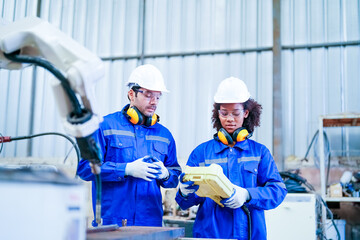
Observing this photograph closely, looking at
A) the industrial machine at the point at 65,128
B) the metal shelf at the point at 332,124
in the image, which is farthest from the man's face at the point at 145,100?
the metal shelf at the point at 332,124

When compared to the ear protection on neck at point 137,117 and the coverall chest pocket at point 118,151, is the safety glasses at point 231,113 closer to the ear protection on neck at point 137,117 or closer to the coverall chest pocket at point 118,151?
the ear protection on neck at point 137,117

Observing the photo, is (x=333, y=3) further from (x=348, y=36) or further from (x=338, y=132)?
(x=338, y=132)

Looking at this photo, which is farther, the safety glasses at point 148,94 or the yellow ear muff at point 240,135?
the safety glasses at point 148,94

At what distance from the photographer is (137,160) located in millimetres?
1948

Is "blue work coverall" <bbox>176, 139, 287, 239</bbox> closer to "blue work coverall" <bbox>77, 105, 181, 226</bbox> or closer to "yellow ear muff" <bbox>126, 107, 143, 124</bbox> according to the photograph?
"blue work coverall" <bbox>77, 105, 181, 226</bbox>

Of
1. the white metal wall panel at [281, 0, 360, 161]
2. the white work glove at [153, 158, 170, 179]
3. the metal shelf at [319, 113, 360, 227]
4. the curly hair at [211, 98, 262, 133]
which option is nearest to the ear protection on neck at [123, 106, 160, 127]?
the white work glove at [153, 158, 170, 179]

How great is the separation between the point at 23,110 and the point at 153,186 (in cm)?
377

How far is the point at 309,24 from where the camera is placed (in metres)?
4.58

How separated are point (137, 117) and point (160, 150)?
21cm

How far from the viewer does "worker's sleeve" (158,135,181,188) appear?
6.91 ft

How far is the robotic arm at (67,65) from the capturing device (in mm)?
1110

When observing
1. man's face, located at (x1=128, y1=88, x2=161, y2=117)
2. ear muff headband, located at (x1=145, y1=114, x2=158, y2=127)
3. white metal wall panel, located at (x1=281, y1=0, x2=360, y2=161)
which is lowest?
ear muff headband, located at (x1=145, y1=114, x2=158, y2=127)

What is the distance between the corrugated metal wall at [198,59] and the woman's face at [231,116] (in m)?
2.46

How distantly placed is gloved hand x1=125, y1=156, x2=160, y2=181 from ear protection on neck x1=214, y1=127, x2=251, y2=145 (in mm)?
365
